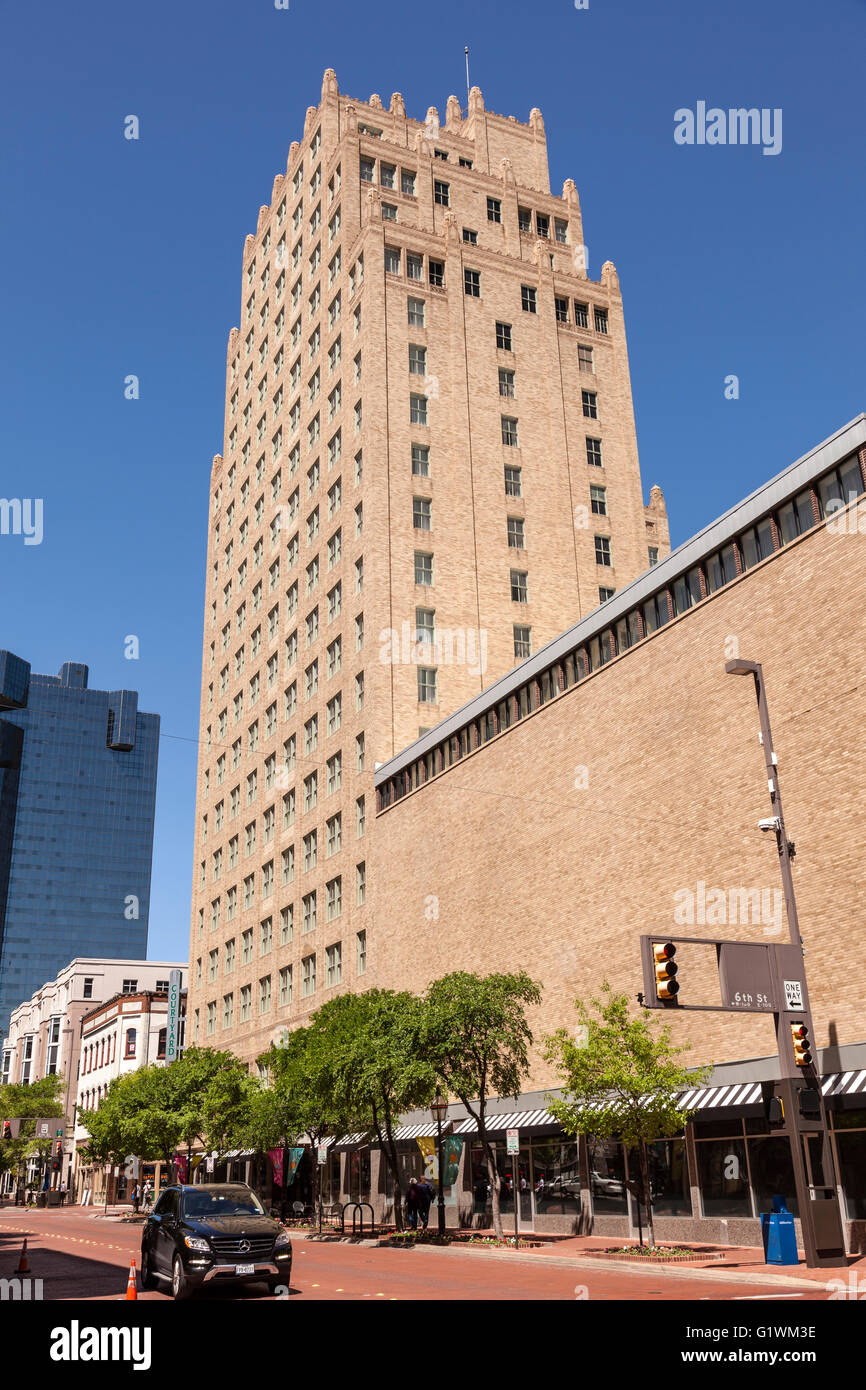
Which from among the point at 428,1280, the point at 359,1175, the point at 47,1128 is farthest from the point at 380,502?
the point at 47,1128

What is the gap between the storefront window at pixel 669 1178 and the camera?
99.6 feet

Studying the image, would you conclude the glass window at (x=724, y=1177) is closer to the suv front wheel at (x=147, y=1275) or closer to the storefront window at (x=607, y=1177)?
the storefront window at (x=607, y=1177)

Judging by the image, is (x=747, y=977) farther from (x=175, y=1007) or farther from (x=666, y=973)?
(x=175, y=1007)

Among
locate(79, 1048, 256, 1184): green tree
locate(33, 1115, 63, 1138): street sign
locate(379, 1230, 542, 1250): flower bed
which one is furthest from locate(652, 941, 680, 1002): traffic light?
locate(33, 1115, 63, 1138): street sign

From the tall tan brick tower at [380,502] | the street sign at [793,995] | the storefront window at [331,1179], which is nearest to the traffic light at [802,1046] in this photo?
the street sign at [793,995]

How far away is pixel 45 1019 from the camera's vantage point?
14600cm

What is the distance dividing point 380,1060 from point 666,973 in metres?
Result: 16.7

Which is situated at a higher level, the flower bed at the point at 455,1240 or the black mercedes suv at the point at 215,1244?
the black mercedes suv at the point at 215,1244

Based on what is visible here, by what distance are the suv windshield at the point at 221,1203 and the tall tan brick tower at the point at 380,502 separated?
1277 inches

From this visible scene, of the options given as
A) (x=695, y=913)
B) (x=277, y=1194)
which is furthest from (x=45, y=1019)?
(x=695, y=913)

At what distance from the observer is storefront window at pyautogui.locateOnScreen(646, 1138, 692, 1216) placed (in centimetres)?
3034

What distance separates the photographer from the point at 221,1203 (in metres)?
19.3
